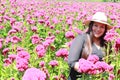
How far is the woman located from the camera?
17.0 feet

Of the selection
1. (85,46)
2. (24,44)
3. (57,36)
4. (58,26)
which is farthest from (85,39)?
(58,26)

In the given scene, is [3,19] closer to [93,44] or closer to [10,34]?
[10,34]

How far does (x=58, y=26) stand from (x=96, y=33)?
17.0ft

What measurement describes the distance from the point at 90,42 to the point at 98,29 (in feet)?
0.83

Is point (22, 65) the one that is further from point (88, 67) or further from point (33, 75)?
point (33, 75)

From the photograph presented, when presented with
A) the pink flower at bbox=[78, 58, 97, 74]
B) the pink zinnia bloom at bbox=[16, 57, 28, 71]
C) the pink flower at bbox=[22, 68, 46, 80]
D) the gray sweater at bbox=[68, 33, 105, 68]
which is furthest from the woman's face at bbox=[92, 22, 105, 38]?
the pink flower at bbox=[22, 68, 46, 80]

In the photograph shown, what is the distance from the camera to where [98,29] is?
527 centimetres

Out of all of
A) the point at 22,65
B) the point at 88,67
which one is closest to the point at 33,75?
the point at 88,67

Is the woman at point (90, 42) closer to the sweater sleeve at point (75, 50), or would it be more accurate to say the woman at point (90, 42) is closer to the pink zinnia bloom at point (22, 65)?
the sweater sleeve at point (75, 50)

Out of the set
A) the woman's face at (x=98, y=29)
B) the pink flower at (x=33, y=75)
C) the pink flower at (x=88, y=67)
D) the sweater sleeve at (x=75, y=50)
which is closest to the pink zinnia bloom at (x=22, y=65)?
the pink flower at (x=88, y=67)

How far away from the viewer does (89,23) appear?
564cm

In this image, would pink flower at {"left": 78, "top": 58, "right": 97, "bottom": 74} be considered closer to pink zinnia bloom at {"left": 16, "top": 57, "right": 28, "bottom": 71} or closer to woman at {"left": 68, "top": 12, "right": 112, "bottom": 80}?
pink zinnia bloom at {"left": 16, "top": 57, "right": 28, "bottom": 71}

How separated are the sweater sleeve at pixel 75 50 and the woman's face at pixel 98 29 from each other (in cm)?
18

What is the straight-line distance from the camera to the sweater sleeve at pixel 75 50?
5.04 m
